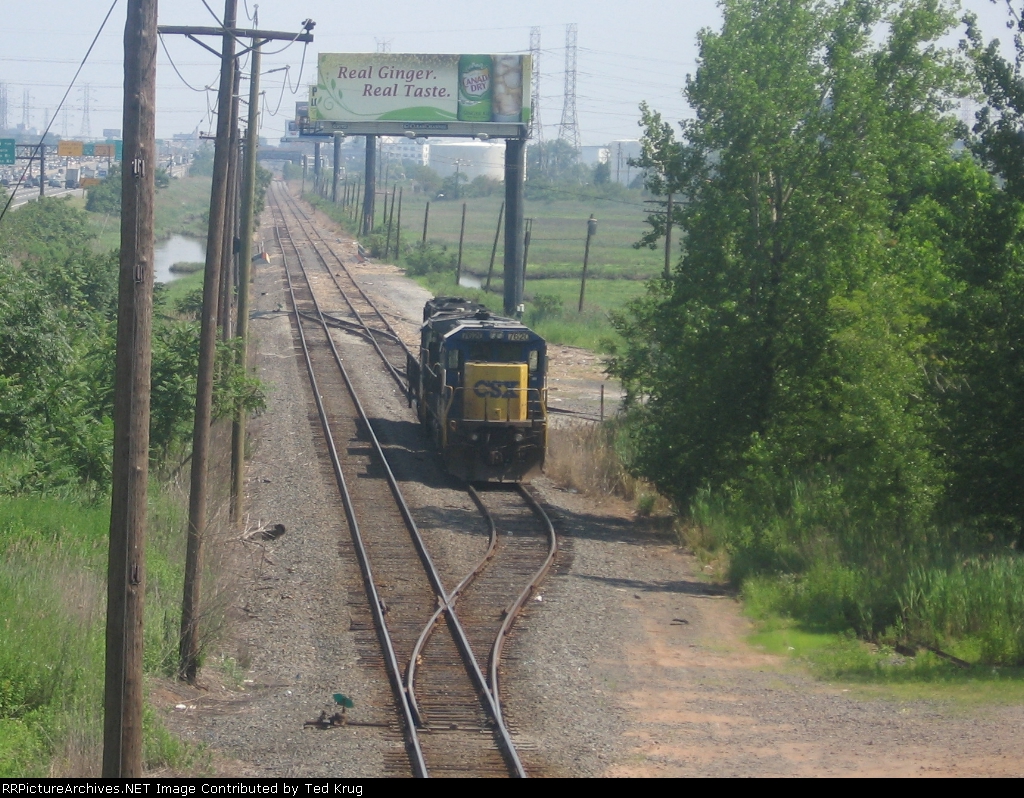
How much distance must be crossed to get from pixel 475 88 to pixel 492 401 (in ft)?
88.0

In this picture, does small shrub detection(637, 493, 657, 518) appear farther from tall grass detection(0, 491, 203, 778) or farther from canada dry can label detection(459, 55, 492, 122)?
canada dry can label detection(459, 55, 492, 122)

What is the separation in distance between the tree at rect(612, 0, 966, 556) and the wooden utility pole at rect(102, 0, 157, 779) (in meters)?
12.6

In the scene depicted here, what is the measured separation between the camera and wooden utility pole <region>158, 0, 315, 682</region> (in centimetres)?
1121

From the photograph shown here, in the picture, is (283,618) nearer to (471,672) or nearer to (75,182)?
(471,672)

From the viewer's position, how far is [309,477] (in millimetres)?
20500

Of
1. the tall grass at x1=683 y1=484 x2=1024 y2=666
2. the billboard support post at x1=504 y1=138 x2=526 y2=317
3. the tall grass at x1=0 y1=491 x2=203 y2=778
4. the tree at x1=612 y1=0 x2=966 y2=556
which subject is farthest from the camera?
the billboard support post at x1=504 y1=138 x2=526 y2=317

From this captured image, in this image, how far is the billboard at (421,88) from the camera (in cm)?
4419

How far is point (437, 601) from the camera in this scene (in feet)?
44.5

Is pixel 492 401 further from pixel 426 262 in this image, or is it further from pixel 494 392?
pixel 426 262

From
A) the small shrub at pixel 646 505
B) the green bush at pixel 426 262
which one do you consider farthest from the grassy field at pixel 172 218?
the small shrub at pixel 646 505

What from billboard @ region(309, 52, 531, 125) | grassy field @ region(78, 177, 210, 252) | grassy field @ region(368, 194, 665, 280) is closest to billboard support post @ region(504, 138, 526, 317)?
billboard @ region(309, 52, 531, 125)

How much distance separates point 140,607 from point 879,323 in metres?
13.1

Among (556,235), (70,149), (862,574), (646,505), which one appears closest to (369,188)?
(70,149)
